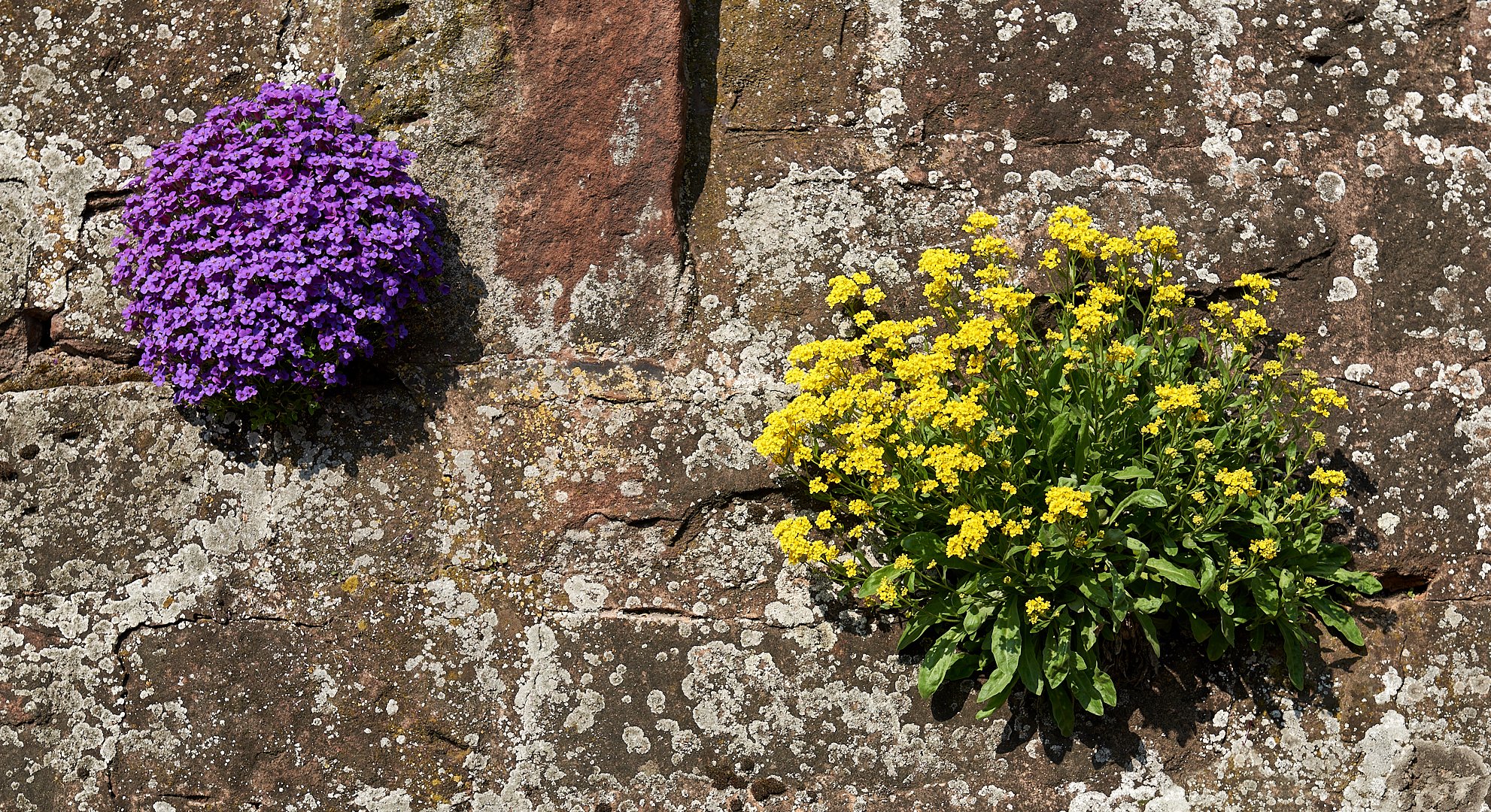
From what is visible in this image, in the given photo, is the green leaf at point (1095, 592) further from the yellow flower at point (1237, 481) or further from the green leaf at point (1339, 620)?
the green leaf at point (1339, 620)

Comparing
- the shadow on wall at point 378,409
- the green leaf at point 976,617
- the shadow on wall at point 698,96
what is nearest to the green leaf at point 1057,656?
the green leaf at point 976,617

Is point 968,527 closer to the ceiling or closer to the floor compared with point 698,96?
closer to the floor

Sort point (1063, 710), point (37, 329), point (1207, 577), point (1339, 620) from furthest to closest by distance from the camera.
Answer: point (37, 329)
point (1339, 620)
point (1063, 710)
point (1207, 577)

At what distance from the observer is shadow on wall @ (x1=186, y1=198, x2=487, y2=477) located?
15.4 feet

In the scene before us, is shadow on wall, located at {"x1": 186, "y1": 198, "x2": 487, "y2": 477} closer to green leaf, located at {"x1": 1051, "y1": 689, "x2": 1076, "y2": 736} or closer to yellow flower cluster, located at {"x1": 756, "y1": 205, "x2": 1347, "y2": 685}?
yellow flower cluster, located at {"x1": 756, "y1": 205, "x2": 1347, "y2": 685}

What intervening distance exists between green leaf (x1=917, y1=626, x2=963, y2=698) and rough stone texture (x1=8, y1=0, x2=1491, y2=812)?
0.21 meters

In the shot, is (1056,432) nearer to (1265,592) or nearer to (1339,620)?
(1265,592)

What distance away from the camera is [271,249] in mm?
4426

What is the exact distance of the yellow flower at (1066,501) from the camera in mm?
3686

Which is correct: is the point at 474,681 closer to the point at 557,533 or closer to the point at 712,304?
the point at 557,533

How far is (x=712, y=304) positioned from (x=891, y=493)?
115cm

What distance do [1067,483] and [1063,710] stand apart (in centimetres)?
83

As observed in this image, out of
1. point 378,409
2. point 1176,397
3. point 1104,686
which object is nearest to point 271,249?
point 378,409

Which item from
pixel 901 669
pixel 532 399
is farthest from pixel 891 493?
pixel 532 399
